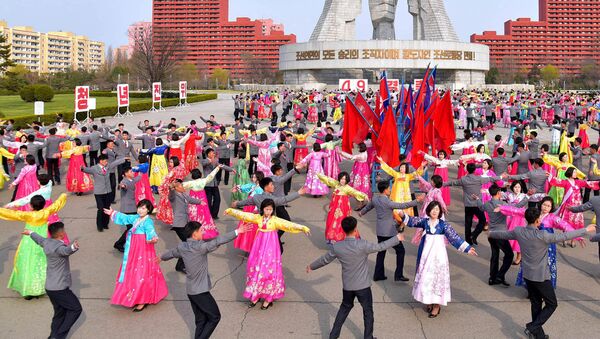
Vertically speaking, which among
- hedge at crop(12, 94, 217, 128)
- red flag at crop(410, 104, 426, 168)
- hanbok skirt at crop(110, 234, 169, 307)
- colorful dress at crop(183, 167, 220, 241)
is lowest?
hanbok skirt at crop(110, 234, 169, 307)

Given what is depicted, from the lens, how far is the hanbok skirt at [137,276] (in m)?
6.29

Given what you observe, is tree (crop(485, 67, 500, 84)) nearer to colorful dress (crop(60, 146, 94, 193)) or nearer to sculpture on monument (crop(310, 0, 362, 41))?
sculpture on monument (crop(310, 0, 362, 41))

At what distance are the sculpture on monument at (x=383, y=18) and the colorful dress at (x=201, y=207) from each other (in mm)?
58558

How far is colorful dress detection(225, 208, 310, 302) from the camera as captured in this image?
20.7 ft

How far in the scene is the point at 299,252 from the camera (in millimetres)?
8711

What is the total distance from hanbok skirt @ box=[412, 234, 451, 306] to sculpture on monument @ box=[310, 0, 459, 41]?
6133cm

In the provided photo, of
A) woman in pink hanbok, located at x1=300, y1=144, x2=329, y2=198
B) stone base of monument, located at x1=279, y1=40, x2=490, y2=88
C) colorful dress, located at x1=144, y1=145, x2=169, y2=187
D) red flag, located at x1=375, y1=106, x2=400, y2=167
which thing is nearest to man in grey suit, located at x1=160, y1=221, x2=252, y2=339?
red flag, located at x1=375, y1=106, x2=400, y2=167

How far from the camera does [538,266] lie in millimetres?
5527

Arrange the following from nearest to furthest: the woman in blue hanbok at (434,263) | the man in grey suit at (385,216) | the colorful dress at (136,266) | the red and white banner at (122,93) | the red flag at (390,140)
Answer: the woman in blue hanbok at (434,263)
the colorful dress at (136,266)
the man in grey suit at (385,216)
the red flag at (390,140)
the red and white banner at (122,93)

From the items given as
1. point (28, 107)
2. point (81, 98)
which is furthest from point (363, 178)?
point (28, 107)

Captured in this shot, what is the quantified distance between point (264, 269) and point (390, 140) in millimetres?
A: 5756

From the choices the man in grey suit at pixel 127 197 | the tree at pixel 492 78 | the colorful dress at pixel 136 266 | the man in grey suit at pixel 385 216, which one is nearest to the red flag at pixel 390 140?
the man in grey suit at pixel 385 216

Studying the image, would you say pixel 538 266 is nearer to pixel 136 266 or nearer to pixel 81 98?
pixel 136 266

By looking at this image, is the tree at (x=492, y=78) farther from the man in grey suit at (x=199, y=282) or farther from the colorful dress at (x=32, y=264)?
the man in grey suit at (x=199, y=282)
